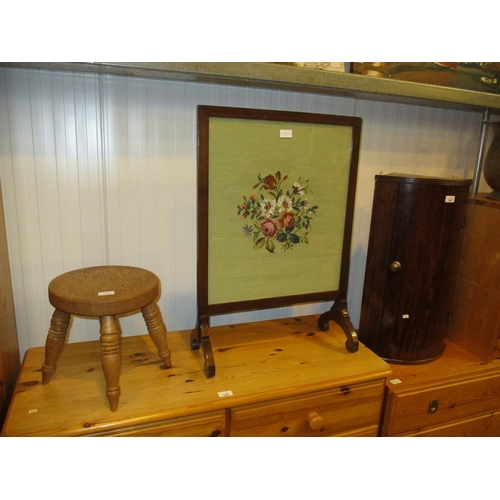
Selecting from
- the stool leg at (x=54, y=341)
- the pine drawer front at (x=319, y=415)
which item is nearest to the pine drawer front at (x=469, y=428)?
the pine drawer front at (x=319, y=415)

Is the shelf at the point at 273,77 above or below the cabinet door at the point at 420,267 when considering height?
above

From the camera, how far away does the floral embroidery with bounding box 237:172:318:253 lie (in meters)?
1.24

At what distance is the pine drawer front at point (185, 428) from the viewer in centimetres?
101

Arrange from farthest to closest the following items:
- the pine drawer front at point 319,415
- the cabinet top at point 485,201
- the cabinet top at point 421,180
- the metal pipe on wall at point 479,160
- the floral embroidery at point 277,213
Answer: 1. the metal pipe on wall at point 479,160
2. the cabinet top at point 485,201
3. the cabinet top at point 421,180
4. the floral embroidery at point 277,213
5. the pine drawer front at point 319,415

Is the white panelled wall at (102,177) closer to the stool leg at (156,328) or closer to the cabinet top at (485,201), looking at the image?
the stool leg at (156,328)

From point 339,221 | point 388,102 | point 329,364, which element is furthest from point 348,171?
point 329,364

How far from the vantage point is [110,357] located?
1021 millimetres

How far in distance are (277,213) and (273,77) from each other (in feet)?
1.38

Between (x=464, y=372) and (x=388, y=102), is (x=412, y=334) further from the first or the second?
(x=388, y=102)

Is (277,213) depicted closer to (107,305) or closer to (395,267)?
(395,267)

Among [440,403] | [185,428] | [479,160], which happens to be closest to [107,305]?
[185,428]

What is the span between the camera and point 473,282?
1594 mm

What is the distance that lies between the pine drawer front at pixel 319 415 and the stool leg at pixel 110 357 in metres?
0.34

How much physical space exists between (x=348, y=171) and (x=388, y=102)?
553 mm
